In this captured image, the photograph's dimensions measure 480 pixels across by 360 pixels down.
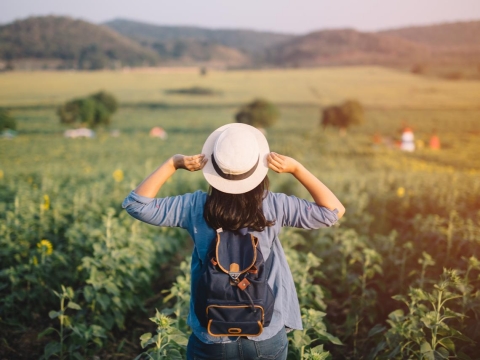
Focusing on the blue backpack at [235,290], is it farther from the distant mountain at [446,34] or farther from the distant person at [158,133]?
the distant person at [158,133]

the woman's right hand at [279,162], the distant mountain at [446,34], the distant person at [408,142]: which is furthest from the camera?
the distant person at [408,142]

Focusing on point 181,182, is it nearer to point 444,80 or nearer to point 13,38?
point 444,80

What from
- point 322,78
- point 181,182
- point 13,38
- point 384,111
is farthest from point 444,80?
point 13,38

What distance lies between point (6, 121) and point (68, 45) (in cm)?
2572

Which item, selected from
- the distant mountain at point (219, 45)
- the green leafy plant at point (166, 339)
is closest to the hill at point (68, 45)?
the distant mountain at point (219, 45)

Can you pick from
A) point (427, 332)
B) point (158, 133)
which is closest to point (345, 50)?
point (158, 133)

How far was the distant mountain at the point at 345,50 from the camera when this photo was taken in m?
35.2

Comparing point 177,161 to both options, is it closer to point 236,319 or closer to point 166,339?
point 236,319

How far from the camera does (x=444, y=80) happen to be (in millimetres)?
27969

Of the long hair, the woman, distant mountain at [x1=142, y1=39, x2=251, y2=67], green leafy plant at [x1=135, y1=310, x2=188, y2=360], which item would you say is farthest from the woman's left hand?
distant mountain at [x1=142, y1=39, x2=251, y2=67]

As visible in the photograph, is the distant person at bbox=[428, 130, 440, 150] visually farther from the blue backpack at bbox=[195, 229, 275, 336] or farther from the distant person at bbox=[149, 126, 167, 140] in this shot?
the blue backpack at bbox=[195, 229, 275, 336]

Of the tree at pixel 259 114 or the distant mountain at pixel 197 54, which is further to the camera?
the distant mountain at pixel 197 54

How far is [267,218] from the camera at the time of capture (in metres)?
2.20

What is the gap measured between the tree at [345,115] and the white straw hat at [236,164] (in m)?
41.7
